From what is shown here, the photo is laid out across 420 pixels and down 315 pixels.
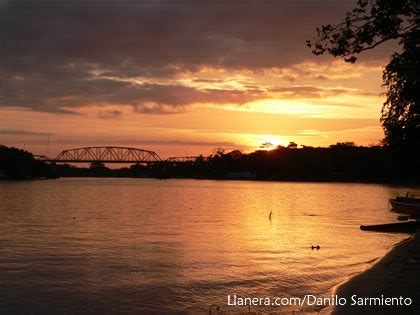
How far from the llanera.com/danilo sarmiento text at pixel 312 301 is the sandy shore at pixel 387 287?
0.19 ft

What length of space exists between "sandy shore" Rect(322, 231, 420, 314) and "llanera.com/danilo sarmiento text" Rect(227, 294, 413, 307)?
0.19 feet

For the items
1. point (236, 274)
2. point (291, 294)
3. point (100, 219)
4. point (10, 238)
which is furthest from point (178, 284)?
point (100, 219)

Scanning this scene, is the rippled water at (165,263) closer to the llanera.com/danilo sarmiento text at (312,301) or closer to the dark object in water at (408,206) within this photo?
the llanera.com/danilo sarmiento text at (312,301)

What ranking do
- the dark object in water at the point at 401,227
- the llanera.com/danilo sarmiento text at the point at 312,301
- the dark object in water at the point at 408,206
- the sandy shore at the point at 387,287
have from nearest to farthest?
the sandy shore at the point at 387,287, the llanera.com/danilo sarmiento text at the point at 312,301, the dark object in water at the point at 401,227, the dark object in water at the point at 408,206

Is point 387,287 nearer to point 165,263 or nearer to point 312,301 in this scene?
point 312,301

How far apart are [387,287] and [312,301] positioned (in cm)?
305

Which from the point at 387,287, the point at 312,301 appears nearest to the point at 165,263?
the point at 312,301

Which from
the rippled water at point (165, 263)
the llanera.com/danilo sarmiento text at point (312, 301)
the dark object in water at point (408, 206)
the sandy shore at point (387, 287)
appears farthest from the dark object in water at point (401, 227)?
the llanera.com/danilo sarmiento text at point (312, 301)

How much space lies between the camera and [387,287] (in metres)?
15.9

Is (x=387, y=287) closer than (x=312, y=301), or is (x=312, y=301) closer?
(x=387, y=287)

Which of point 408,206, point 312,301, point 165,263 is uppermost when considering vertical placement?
point 408,206

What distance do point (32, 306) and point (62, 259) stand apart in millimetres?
9862

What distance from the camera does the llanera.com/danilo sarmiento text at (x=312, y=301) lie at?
14.5 m

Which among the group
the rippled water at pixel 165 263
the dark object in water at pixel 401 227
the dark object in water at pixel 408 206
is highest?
the dark object in water at pixel 408 206
